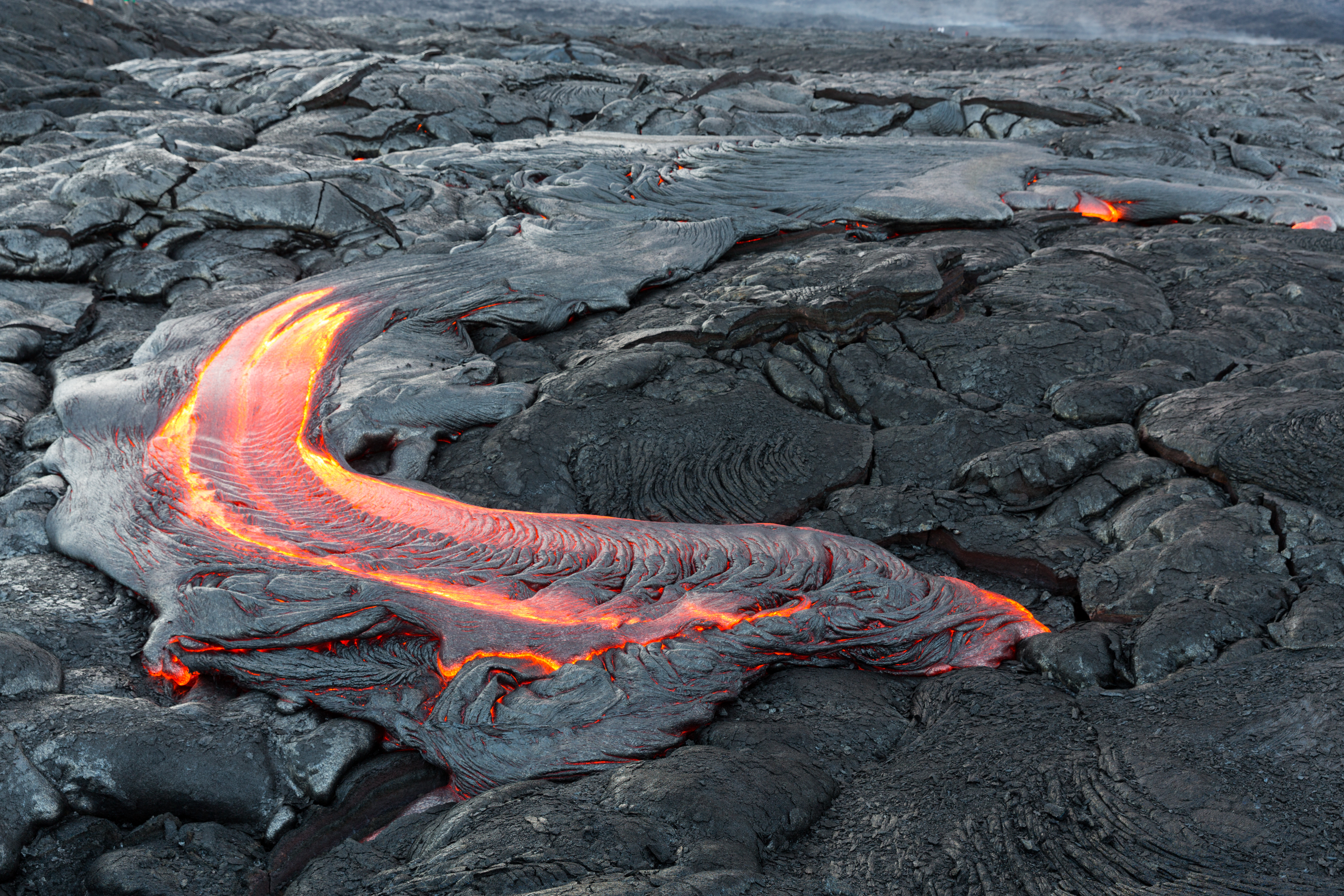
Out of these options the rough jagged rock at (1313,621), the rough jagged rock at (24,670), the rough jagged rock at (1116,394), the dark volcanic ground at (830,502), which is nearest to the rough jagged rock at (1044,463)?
the dark volcanic ground at (830,502)

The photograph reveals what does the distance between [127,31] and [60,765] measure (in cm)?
1470

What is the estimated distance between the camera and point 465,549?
3309 mm

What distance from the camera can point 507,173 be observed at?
290 inches

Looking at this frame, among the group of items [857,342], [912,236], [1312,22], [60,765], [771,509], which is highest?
[1312,22]

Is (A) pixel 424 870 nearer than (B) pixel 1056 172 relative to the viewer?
Yes

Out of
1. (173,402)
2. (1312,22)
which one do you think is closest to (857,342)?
(173,402)

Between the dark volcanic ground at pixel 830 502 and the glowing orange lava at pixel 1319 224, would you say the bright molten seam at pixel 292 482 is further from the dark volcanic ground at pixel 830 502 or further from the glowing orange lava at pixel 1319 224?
the glowing orange lava at pixel 1319 224

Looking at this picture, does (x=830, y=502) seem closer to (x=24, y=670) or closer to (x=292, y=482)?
(x=292, y=482)

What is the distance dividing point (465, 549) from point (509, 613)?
0.44 metres

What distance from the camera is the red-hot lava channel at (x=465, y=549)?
2.96m

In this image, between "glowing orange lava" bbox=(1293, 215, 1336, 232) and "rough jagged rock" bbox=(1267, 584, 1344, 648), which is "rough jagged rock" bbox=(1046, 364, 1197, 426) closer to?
"rough jagged rock" bbox=(1267, 584, 1344, 648)

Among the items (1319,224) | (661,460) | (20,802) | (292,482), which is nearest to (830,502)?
(661,460)

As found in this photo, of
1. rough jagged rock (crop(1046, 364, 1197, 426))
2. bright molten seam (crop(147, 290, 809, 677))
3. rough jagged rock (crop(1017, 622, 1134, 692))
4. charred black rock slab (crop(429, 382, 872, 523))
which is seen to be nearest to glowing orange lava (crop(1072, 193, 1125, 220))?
rough jagged rock (crop(1046, 364, 1197, 426))

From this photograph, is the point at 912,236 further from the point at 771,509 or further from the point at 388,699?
the point at 388,699
